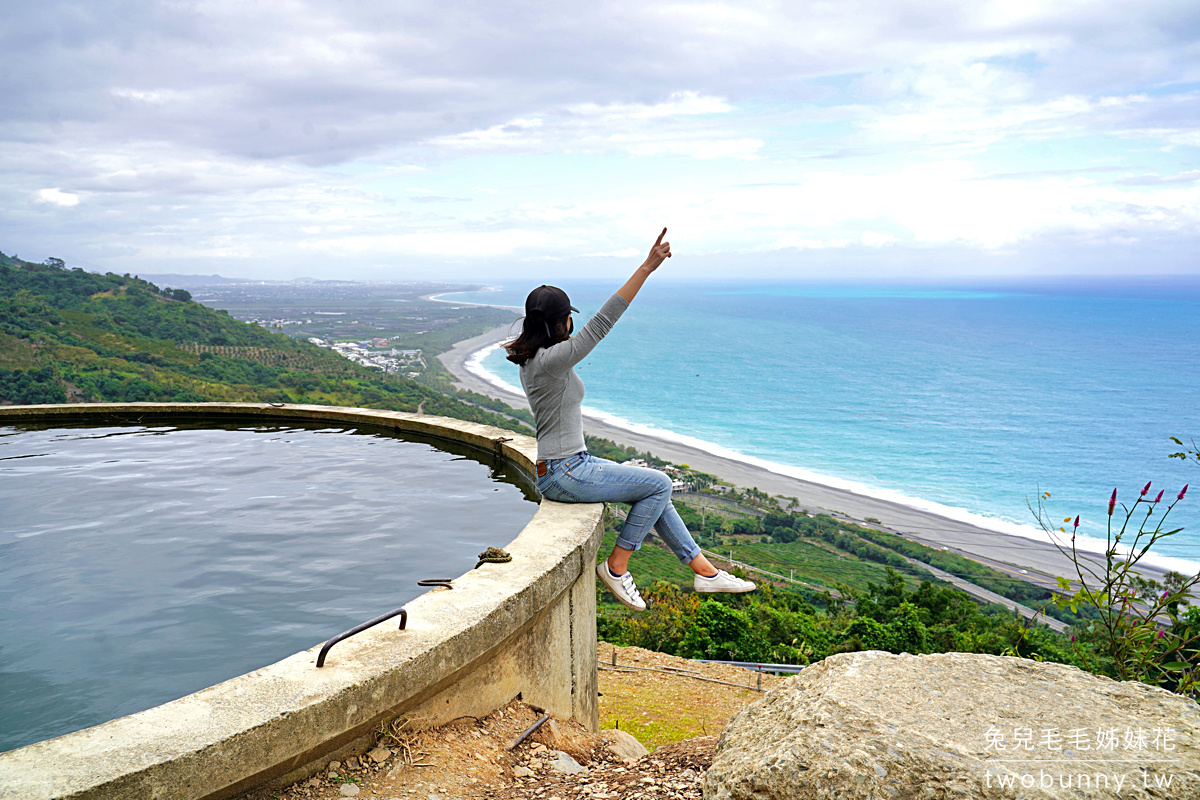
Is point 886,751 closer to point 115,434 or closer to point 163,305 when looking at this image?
point 115,434

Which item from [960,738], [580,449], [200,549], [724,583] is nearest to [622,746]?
[724,583]

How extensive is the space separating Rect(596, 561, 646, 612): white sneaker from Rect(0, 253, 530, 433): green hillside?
753 inches

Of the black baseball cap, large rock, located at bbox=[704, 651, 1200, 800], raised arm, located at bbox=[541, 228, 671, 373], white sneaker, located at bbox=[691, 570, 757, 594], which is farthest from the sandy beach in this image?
the black baseball cap

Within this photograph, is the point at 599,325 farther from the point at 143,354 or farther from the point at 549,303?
the point at 143,354

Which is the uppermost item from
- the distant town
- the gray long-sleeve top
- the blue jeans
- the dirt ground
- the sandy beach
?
the gray long-sleeve top

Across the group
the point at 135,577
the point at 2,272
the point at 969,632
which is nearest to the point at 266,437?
the point at 135,577

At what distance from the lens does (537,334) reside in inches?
172

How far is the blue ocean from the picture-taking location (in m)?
70.1

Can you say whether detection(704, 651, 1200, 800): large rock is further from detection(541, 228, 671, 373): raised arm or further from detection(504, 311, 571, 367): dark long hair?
detection(504, 311, 571, 367): dark long hair

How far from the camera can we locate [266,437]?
783 cm

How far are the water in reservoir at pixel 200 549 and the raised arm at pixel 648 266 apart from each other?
175 centimetres

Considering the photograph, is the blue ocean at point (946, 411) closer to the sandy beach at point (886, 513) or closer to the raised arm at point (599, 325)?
the sandy beach at point (886, 513)

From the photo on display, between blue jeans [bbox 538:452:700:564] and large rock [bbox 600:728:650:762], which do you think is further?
blue jeans [bbox 538:452:700:564]

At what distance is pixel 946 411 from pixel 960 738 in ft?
372
